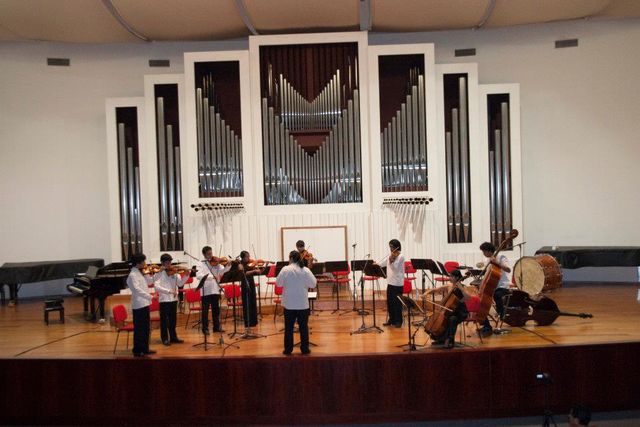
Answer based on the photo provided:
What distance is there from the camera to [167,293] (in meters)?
9.77

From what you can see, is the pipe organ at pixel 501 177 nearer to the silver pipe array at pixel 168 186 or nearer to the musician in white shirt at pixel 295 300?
the musician in white shirt at pixel 295 300

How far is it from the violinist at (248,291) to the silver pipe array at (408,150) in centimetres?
464

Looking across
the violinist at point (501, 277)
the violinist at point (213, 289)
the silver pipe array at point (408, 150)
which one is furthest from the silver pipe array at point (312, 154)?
the violinist at point (501, 277)

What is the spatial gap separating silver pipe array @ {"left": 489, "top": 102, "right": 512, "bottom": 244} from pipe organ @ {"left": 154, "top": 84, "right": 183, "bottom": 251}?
7510 mm

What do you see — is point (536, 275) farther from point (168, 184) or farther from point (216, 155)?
point (168, 184)

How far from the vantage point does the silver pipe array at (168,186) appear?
1467cm

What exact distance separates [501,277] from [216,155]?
7266 mm

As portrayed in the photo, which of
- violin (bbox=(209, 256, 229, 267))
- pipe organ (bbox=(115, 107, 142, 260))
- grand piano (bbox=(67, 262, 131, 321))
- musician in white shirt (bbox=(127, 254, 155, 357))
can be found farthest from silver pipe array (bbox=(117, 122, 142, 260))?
musician in white shirt (bbox=(127, 254, 155, 357))

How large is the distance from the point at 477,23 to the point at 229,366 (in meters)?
10.6

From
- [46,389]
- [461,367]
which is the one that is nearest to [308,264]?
[461,367]

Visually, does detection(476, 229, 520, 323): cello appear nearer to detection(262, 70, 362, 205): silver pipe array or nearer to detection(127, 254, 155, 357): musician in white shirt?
detection(127, 254, 155, 357): musician in white shirt

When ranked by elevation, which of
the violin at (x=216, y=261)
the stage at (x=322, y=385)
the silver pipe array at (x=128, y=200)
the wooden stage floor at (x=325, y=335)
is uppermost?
the silver pipe array at (x=128, y=200)

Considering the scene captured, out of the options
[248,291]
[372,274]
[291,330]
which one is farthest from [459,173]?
[291,330]

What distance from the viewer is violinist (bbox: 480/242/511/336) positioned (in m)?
9.32
